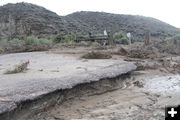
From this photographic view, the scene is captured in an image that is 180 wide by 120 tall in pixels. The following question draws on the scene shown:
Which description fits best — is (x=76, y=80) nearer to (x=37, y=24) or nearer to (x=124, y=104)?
(x=124, y=104)

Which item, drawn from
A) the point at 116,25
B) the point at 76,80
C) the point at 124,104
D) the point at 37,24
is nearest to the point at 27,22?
the point at 37,24

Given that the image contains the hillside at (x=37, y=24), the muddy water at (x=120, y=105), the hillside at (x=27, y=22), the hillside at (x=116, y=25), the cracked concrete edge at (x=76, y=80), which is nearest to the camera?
the cracked concrete edge at (x=76, y=80)

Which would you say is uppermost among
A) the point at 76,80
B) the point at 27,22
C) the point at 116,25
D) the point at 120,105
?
the point at 116,25

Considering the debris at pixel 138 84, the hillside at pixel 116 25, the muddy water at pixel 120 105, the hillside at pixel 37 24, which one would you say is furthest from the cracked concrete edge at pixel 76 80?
the hillside at pixel 116 25

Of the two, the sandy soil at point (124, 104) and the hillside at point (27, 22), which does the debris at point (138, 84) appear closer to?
the sandy soil at point (124, 104)

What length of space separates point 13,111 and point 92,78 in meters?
1.90

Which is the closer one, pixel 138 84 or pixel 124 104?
pixel 124 104

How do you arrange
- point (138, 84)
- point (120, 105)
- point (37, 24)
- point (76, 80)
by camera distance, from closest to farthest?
point (120, 105)
point (76, 80)
point (138, 84)
point (37, 24)

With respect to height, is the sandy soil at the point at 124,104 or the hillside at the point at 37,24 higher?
the hillside at the point at 37,24

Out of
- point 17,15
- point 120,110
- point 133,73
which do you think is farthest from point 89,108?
point 17,15

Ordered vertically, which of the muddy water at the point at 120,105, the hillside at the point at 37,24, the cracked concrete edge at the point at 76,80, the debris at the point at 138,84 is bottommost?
the muddy water at the point at 120,105

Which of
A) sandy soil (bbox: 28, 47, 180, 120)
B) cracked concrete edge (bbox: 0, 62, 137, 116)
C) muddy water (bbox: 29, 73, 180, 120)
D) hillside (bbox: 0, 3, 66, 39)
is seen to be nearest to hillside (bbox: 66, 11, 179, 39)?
hillside (bbox: 0, 3, 66, 39)

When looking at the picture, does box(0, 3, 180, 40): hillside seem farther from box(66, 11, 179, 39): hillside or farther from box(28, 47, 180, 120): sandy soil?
box(28, 47, 180, 120): sandy soil

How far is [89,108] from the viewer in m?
3.14
